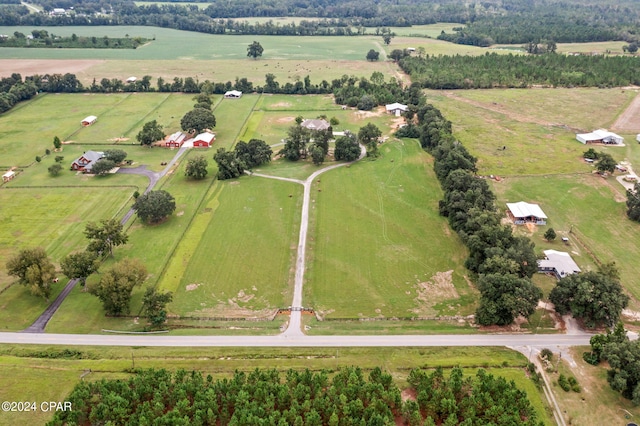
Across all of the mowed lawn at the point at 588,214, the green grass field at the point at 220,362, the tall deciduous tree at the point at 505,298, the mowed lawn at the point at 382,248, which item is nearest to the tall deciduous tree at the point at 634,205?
the mowed lawn at the point at 588,214

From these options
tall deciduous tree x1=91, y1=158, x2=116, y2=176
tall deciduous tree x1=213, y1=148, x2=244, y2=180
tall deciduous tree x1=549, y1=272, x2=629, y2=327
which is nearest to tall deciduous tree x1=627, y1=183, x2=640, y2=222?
tall deciduous tree x1=549, y1=272, x2=629, y2=327

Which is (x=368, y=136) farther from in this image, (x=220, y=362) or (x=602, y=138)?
(x=220, y=362)

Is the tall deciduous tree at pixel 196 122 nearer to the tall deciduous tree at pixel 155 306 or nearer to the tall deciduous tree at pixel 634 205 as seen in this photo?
the tall deciduous tree at pixel 155 306

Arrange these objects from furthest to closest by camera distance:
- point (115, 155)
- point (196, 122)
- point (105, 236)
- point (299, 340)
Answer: point (196, 122)
point (115, 155)
point (105, 236)
point (299, 340)

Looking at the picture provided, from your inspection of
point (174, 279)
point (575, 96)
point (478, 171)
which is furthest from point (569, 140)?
point (174, 279)

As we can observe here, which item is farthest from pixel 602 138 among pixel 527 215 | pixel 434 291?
pixel 434 291

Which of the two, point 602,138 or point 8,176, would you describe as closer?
point 8,176

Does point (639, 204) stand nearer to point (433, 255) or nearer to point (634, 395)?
point (433, 255)

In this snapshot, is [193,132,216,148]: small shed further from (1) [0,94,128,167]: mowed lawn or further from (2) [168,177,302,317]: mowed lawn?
(1) [0,94,128,167]: mowed lawn
